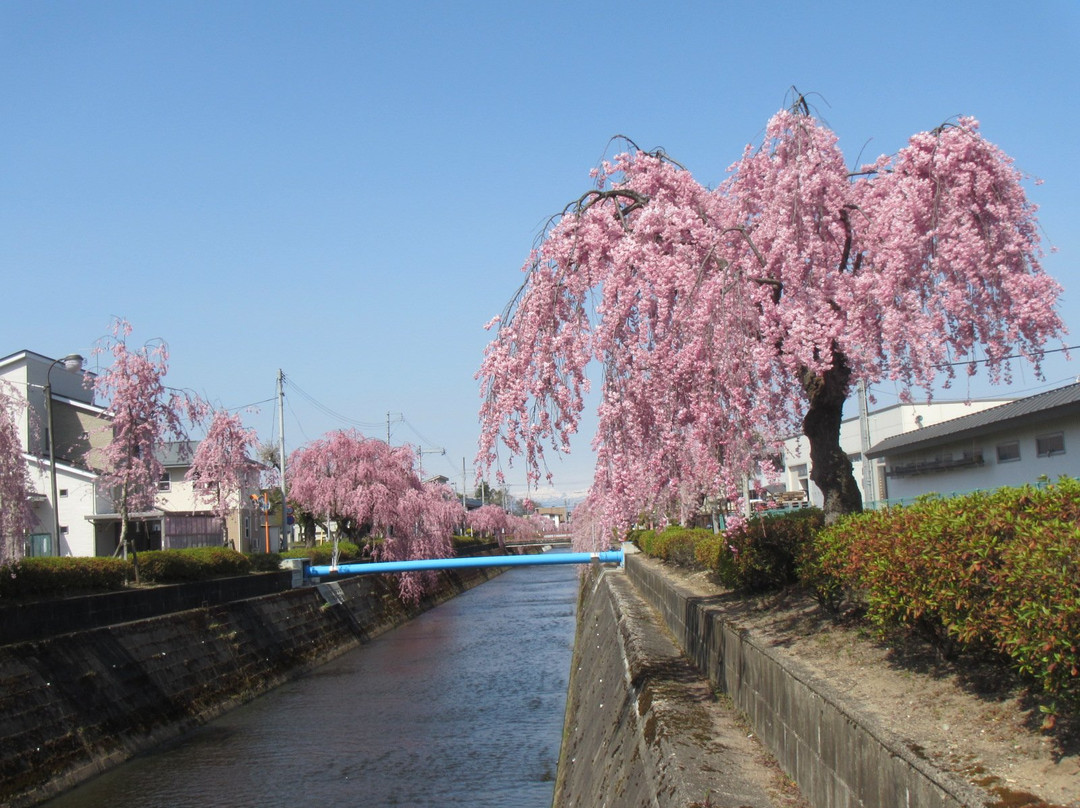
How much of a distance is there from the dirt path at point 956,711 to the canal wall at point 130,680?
408 inches

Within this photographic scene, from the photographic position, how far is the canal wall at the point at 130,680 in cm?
1309

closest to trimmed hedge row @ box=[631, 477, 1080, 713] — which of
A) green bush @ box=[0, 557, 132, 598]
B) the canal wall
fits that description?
the canal wall

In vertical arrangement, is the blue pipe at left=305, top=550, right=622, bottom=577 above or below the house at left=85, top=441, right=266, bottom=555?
below

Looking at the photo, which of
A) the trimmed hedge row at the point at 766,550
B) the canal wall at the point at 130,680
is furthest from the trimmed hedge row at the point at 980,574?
the canal wall at the point at 130,680

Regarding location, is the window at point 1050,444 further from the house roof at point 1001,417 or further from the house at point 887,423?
the house at point 887,423

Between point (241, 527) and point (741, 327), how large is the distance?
42010mm

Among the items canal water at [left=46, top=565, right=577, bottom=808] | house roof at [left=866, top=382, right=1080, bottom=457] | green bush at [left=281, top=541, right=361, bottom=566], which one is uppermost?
house roof at [left=866, top=382, right=1080, bottom=457]

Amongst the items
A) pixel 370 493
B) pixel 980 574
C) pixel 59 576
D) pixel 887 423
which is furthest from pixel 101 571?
pixel 887 423

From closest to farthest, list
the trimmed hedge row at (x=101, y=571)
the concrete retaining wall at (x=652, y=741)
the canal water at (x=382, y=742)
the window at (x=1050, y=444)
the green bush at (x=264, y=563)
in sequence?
the concrete retaining wall at (x=652, y=741) → the canal water at (x=382, y=742) → the trimmed hedge row at (x=101, y=571) → the window at (x=1050, y=444) → the green bush at (x=264, y=563)

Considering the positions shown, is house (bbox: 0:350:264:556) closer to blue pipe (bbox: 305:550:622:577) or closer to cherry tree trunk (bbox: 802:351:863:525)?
blue pipe (bbox: 305:550:622:577)

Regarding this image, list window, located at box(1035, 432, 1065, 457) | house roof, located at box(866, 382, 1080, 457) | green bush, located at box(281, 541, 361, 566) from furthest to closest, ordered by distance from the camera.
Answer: green bush, located at box(281, 541, 361, 566) < window, located at box(1035, 432, 1065, 457) < house roof, located at box(866, 382, 1080, 457)

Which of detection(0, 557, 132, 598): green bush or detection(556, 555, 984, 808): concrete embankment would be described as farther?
detection(0, 557, 132, 598): green bush

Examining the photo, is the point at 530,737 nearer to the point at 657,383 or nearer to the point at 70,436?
the point at 657,383

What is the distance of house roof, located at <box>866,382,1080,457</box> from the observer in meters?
18.6
